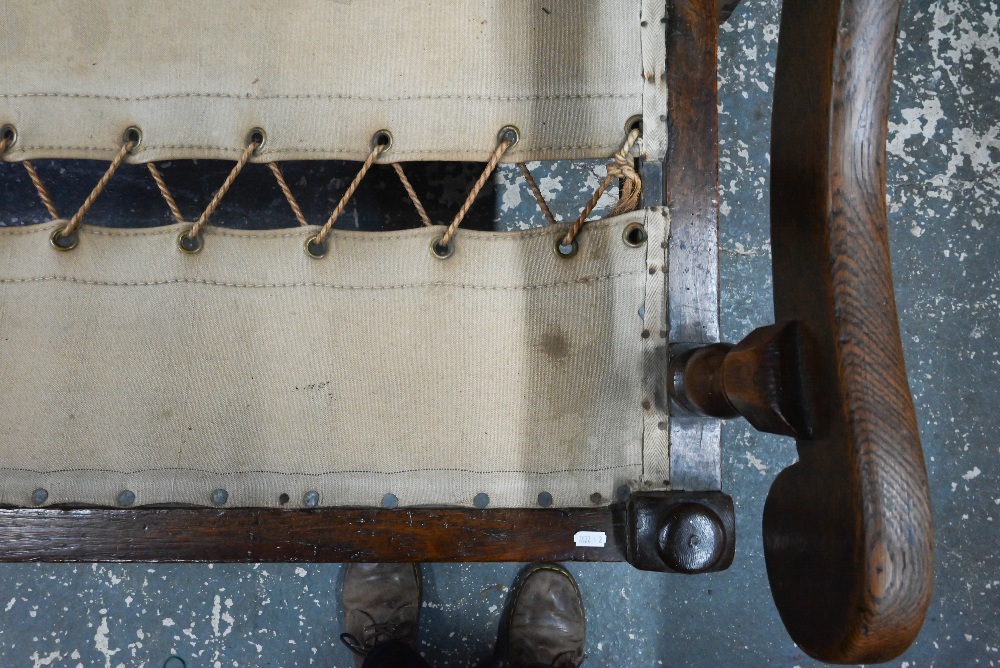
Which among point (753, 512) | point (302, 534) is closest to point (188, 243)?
point (302, 534)

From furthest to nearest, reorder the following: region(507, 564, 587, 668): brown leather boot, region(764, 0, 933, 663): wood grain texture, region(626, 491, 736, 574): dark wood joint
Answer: region(507, 564, 587, 668): brown leather boot → region(626, 491, 736, 574): dark wood joint → region(764, 0, 933, 663): wood grain texture

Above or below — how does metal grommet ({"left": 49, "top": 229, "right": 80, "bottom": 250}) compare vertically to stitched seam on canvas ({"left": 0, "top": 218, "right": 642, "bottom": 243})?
below

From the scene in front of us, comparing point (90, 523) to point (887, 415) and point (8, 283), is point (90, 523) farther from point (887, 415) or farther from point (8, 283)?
point (887, 415)

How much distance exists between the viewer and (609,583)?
1.28 metres

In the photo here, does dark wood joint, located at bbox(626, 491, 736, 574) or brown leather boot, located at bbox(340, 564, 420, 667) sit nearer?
dark wood joint, located at bbox(626, 491, 736, 574)

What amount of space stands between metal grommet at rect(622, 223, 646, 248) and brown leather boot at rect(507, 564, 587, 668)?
31.2 inches

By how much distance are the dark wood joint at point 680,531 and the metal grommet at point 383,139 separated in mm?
466

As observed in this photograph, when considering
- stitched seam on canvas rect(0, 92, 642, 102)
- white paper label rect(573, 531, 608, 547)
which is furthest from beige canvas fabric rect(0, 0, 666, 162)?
white paper label rect(573, 531, 608, 547)

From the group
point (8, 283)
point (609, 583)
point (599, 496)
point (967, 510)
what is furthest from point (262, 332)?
point (967, 510)

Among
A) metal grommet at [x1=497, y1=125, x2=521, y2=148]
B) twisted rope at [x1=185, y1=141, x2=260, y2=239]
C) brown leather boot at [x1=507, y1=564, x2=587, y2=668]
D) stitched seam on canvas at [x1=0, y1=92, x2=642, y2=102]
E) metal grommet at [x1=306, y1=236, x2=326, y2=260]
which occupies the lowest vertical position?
brown leather boot at [x1=507, y1=564, x2=587, y2=668]

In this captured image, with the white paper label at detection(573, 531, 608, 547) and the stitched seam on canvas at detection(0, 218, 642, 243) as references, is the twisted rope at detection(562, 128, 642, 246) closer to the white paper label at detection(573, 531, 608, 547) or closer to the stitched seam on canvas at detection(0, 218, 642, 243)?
the stitched seam on canvas at detection(0, 218, 642, 243)

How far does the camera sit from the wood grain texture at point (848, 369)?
0.38 metres

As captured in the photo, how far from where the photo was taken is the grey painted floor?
125 cm

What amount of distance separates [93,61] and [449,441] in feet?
1.90
